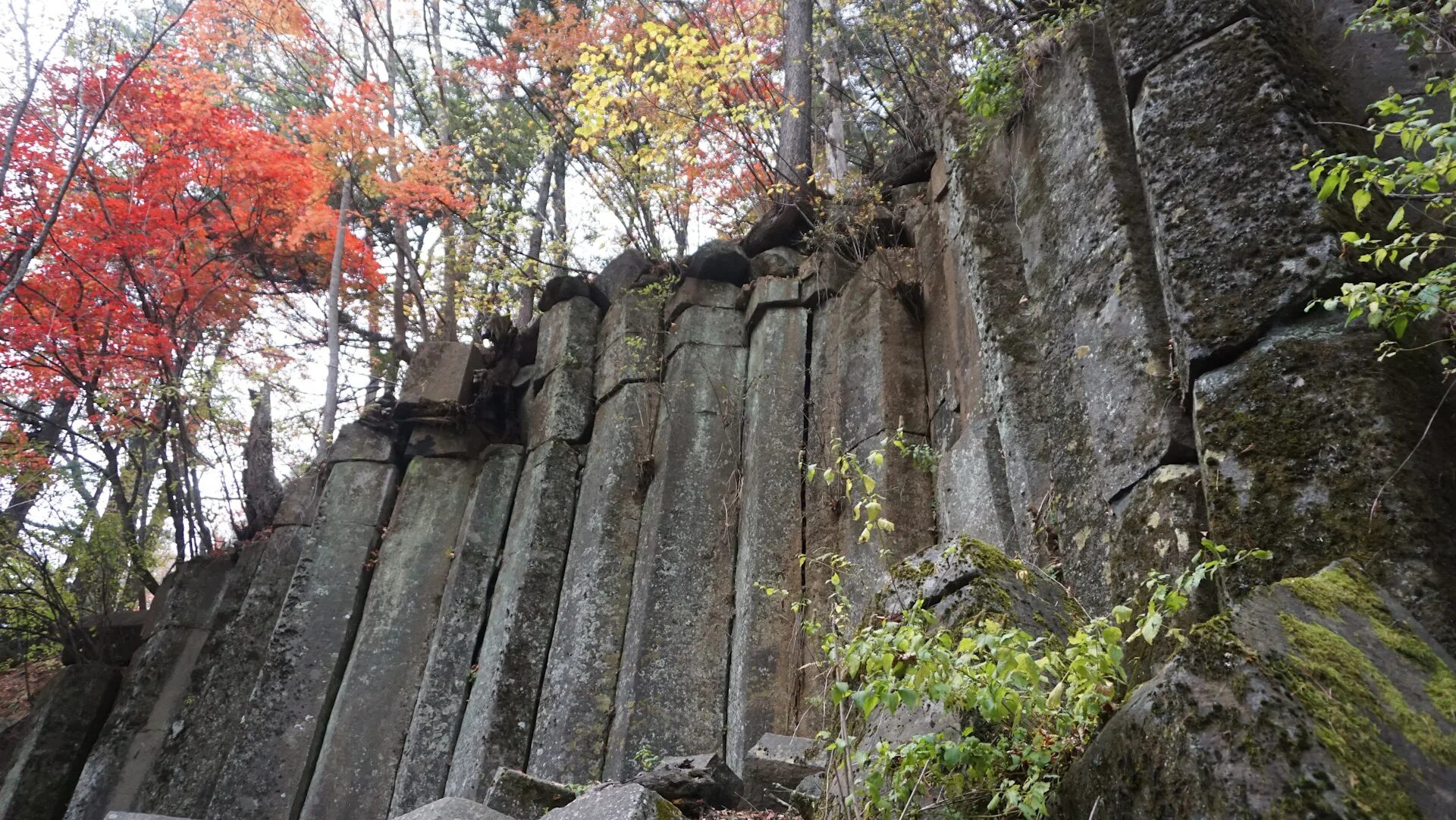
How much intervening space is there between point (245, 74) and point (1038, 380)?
1778cm

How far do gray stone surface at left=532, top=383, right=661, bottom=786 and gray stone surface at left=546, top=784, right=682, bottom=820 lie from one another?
3.52m

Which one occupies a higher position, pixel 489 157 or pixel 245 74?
pixel 245 74

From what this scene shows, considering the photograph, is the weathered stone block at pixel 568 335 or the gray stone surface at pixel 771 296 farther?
the weathered stone block at pixel 568 335

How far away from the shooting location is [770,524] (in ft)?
23.0

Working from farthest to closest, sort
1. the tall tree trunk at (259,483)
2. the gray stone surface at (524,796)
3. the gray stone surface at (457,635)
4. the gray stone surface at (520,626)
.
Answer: the tall tree trunk at (259,483), the gray stone surface at (457,635), the gray stone surface at (520,626), the gray stone surface at (524,796)

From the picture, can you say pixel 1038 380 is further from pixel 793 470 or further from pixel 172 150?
pixel 172 150

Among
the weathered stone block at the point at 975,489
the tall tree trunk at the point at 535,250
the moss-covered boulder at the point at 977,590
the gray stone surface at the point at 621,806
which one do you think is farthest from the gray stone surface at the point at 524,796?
the tall tree trunk at the point at 535,250

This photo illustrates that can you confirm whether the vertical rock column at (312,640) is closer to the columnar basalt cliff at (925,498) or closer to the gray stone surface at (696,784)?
the columnar basalt cliff at (925,498)

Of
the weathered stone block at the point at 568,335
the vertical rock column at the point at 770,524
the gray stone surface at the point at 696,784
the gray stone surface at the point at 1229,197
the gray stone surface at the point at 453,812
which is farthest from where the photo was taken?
the weathered stone block at the point at 568,335

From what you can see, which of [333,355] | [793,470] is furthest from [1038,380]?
[333,355]

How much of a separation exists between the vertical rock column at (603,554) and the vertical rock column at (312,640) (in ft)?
7.67

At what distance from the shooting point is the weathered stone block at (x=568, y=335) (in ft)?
30.4

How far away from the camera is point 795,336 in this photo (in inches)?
321

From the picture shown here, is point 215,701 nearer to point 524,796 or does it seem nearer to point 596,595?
point 596,595
